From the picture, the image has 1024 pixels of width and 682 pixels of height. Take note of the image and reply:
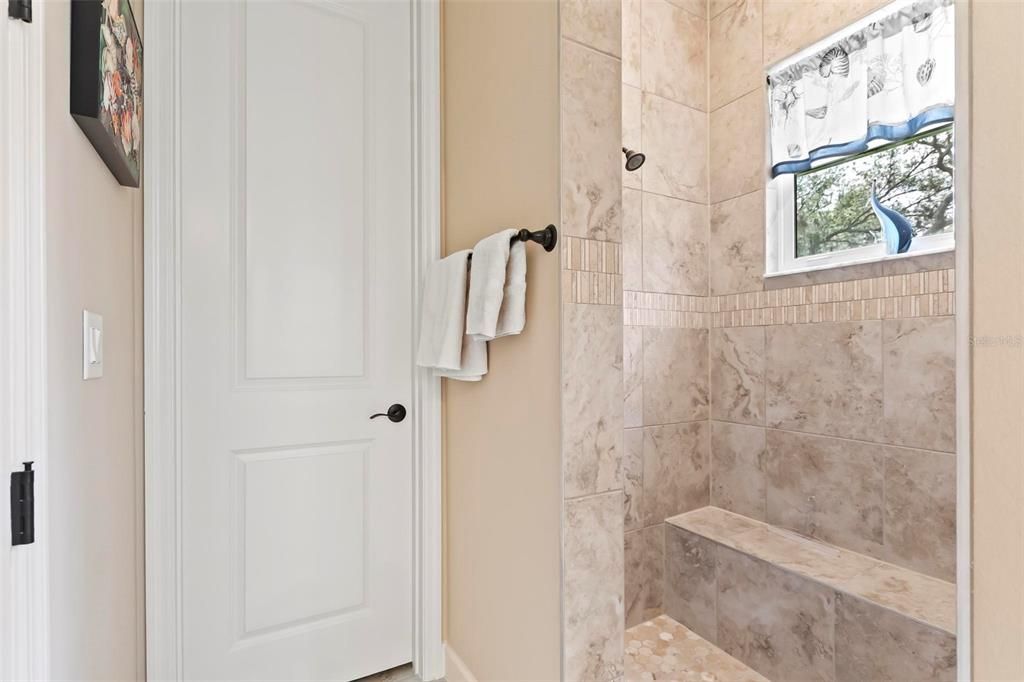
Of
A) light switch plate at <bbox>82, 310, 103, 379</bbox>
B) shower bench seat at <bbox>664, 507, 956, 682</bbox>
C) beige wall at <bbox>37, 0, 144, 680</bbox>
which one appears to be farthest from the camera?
shower bench seat at <bbox>664, 507, 956, 682</bbox>

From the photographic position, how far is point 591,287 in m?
1.17

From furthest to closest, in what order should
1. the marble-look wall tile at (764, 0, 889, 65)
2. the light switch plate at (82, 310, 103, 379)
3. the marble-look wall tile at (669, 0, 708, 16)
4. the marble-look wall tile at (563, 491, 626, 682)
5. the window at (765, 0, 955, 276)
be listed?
the marble-look wall tile at (669, 0, 708, 16)
the marble-look wall tile at (764, 0, 889, 65)
the window at (765, 0, 955, 276)
the marble-look wall tile at (563, 491, 626, 682)
the light switch plate at (82, 310, 103, 379)

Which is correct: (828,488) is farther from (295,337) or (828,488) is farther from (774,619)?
(295,337)

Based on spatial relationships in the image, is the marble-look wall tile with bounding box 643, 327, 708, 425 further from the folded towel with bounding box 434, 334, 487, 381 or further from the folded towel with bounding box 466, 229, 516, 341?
the folded towel with bounding box 466, 229, 516, 341

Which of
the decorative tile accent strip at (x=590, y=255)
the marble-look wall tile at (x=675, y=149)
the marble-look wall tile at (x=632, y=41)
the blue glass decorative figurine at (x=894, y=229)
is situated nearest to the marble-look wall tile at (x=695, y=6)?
the marble-look wall tile at (x=632, y=41)

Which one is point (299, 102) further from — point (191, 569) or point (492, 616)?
point (492, 616)

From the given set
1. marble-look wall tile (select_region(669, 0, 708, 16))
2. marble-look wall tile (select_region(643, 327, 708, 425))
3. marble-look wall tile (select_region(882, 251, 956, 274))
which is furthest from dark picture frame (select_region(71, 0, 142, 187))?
marble-look wall tile (select_region(882, 251, 956, 274))

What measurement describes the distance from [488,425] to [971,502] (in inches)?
42.8

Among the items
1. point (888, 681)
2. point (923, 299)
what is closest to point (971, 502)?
point (888, 681)

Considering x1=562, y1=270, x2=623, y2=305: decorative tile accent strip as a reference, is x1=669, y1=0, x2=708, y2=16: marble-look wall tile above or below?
above

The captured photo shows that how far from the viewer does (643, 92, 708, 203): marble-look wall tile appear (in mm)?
2225

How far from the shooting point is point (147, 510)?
4.46ft

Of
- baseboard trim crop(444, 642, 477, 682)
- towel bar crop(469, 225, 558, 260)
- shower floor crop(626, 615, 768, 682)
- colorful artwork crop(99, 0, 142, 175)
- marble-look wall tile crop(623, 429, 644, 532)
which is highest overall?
colorful artwork crop(99, 0, 142, 175)

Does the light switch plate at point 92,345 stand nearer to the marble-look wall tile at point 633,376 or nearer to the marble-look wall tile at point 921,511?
the marble-look wall tile at point 633,376
